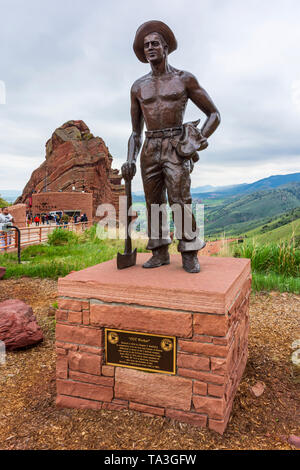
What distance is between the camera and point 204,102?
10.1 ft

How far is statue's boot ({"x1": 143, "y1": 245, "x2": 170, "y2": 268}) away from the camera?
3301 mm

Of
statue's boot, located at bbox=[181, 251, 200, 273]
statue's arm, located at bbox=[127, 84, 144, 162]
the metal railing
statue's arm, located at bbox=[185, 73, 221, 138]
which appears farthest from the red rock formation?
statue's boot, located at bbox=[181, 251, 200, 273]

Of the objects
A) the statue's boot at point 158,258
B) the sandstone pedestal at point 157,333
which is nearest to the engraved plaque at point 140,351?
the sandstone pedestal at point 157,333

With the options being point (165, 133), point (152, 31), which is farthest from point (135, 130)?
point (152, 31)

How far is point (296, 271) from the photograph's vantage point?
674 centimetres

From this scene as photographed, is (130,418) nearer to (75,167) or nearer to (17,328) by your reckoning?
(17,328)

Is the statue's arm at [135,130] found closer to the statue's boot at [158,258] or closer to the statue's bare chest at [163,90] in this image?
the statue's bare chest at [163,90]

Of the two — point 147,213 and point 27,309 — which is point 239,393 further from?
point 27,309

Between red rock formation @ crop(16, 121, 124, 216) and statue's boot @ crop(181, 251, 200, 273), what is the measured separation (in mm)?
31128

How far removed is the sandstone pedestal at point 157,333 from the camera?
7.73 feet

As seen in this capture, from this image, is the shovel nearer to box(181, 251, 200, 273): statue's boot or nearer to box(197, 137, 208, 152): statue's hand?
box(181, 251, 200, 273): statue's boot

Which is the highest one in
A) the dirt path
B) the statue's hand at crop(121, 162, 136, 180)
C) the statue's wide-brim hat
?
the statue's wide-brim hat

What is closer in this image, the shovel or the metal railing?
the shovel
